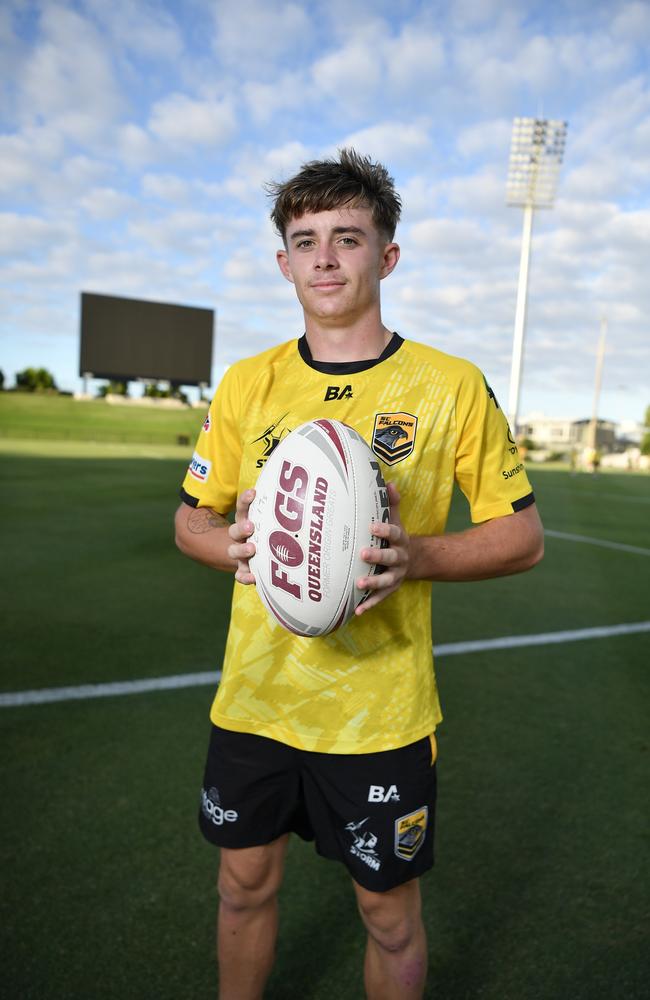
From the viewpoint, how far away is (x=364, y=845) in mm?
1765

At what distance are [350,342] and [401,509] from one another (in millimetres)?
454

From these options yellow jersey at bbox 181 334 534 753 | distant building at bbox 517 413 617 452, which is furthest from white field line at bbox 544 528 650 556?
distant building at bbox 517 413 617 452

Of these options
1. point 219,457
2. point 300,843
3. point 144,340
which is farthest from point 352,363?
point 144,340

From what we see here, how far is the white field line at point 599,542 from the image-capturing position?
9.67 metres

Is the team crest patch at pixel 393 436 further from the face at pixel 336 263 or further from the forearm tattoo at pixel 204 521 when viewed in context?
the forearm tattoo at pixel 204 521

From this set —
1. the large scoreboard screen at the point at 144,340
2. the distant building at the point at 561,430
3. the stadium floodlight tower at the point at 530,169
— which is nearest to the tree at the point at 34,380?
the large scoreboard screen at the point at 144,340

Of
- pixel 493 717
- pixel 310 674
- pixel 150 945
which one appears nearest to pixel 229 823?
pixel 310 674

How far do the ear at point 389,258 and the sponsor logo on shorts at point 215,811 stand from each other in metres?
1.45

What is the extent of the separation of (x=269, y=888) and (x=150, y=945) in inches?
25.4

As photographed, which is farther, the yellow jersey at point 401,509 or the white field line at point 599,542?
the white field line at point 599,542

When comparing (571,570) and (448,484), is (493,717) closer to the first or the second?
(448,484)

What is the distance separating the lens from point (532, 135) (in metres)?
39.1

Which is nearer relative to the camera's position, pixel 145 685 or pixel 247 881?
pixel 247 881

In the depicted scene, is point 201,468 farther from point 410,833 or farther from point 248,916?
point 248,916
